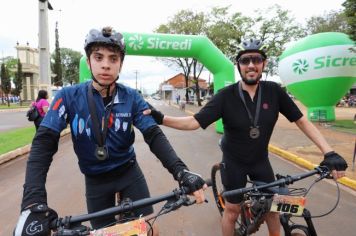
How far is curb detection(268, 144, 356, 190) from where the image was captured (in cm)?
642

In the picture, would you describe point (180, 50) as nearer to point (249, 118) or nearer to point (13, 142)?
point (13, 142)

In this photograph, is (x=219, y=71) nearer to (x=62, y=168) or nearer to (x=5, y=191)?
(x=62, y=168)

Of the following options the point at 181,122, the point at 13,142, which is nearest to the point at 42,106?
the point at 13,142

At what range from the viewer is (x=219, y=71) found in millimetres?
14766

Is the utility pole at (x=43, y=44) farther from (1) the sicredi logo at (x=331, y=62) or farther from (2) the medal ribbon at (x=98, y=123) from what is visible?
(2) the medal ribbon at (x=98, y=123)

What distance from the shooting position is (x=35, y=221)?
1716mm

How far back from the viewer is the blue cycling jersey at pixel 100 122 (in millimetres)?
2293

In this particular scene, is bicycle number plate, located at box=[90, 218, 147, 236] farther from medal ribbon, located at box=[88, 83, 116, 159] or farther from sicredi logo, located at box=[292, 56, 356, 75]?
sicredi logo, located at box=[292, 56, 356, 75]

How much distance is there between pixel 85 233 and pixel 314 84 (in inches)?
665

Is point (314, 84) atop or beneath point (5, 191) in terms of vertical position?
atop

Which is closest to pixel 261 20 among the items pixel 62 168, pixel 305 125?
pixel 62 168

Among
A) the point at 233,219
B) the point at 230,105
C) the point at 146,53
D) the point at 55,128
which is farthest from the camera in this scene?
the point at 146,53

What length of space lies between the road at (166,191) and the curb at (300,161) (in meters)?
0.23

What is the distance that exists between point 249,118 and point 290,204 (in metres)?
0.88
